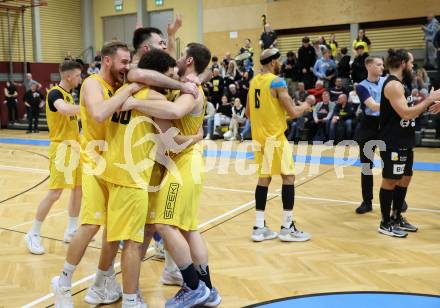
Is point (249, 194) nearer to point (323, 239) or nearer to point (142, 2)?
point (323, 239)

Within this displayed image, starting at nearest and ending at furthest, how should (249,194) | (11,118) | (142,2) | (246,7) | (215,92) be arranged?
(249,194)
(215,92)
(246,7)
(11,118)
(142,2)

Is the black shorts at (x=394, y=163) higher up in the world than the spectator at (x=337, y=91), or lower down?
lower down

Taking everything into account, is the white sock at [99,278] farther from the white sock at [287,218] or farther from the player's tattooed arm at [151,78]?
the white sock at [287,218]

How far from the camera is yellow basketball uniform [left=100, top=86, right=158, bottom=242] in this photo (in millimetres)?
3123

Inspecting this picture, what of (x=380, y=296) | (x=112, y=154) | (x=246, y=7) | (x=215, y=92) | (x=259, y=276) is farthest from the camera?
(x=246, y=7)

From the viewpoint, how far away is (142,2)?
921 inches

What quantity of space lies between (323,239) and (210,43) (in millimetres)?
16717

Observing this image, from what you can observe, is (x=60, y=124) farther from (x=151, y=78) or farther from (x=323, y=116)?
(x=323, y=116)

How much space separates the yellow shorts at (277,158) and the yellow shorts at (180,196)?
1.56 meters

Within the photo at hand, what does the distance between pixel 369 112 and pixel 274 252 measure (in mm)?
2391

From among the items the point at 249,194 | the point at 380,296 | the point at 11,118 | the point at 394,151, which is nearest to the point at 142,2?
the point at 11,118

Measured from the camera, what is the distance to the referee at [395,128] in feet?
15.8

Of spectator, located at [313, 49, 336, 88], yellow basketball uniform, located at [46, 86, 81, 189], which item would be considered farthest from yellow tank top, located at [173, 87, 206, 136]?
spectator, located at [313, 49, 336, 88]

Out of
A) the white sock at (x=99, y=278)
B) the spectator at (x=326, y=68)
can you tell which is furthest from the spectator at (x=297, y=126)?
the white sock at (x=99, y=278)
